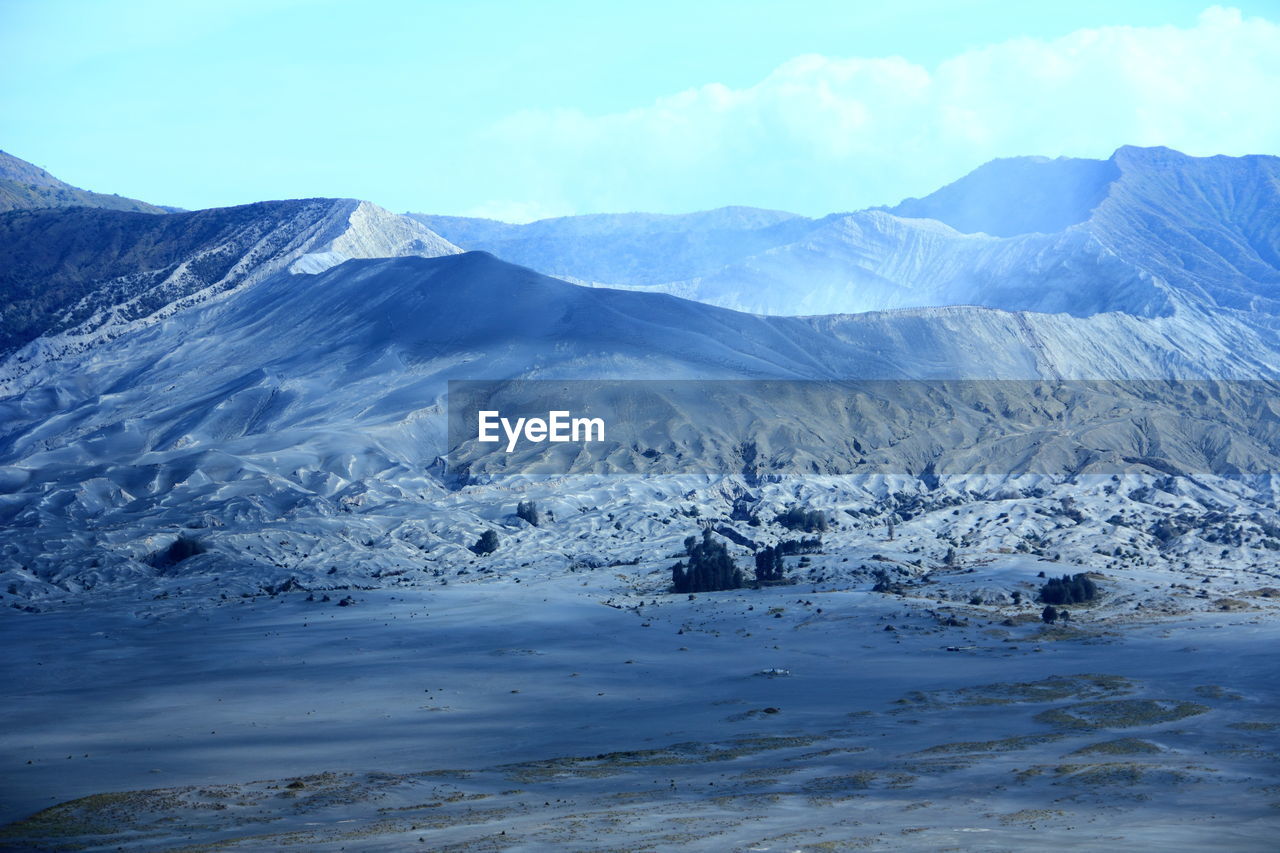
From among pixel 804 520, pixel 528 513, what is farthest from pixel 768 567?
pixel 528 513

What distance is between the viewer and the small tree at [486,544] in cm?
8838

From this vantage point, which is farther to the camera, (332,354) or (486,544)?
(332,354)

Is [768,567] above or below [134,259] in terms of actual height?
below

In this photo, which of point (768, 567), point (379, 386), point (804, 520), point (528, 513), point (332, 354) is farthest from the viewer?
point (332, 354)

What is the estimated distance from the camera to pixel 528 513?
96125mm

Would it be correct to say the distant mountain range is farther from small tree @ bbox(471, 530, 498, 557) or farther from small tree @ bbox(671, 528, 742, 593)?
small tree @ bbox(671, 528, 742, 593)

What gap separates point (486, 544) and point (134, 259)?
365 feet

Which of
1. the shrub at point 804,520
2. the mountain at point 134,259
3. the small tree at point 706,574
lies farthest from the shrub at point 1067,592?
the mountain at point 134,259

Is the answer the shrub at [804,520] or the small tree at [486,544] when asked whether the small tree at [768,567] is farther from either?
the small tree at [486,544]

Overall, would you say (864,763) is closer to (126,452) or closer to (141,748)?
(141,748)

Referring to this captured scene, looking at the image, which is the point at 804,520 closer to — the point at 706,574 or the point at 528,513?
the point at 528,513

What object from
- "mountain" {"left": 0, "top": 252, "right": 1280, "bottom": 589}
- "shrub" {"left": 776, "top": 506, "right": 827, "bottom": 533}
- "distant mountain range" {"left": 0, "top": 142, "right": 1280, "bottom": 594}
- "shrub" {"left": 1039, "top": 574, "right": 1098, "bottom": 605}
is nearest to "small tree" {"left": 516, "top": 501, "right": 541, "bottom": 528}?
"mountain" {"left": 0, "top": 252, "right": 1280, "bottom": 589}

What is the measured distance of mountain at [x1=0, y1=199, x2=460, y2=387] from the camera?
163m

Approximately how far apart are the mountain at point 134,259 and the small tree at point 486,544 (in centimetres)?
8357
